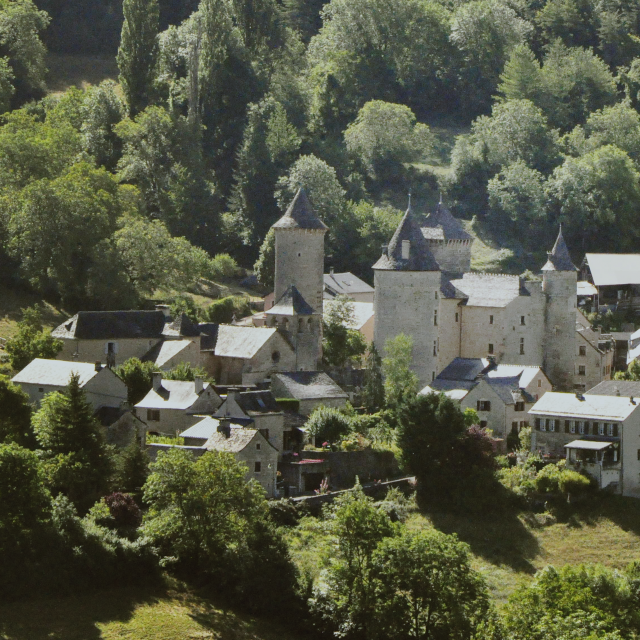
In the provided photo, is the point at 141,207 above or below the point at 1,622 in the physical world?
above

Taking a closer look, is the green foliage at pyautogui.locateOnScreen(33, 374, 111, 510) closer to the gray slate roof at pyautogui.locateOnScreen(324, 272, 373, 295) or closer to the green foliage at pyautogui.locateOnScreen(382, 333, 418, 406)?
the green foliage at pyautogui.locateOnScreen(382, 333, 418, 406)

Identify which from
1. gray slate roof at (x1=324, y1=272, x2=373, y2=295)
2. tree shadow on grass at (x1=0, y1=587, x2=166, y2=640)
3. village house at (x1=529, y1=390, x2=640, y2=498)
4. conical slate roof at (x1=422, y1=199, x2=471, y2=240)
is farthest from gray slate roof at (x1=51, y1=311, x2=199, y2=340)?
tree shadow on grass at (x1=0, y1=587, x2=166, y2=640)

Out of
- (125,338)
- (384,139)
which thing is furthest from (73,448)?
(384,139)

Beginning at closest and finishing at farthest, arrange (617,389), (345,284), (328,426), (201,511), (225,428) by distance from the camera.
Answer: (201,511), (225,428), (328,426), (617,389), (345,284)

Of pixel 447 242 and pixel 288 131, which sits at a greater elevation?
pixel 288 131

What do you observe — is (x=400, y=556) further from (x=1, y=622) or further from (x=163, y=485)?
(x=1, y=622)

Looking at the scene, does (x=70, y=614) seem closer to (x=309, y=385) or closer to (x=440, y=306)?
(x=309, y=385)

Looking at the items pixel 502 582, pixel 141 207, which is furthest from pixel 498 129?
pixel 502 582

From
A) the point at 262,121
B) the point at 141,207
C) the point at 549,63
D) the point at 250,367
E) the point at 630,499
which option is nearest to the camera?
the point at 630,499
